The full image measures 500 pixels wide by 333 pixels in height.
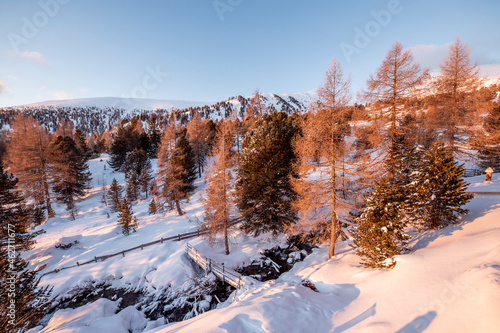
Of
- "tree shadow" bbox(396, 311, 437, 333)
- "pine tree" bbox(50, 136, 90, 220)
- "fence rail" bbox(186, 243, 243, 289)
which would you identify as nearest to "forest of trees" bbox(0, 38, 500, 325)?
"fence rail" bbox(186, 243, 243, 289)

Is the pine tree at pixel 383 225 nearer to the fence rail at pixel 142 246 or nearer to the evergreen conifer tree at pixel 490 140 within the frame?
the evergreen conifer tree at pixel 490 140

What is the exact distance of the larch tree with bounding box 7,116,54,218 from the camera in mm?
24094

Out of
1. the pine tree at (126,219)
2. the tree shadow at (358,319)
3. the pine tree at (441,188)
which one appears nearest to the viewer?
the tree shadow at (358,319)

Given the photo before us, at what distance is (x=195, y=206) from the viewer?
26.3m

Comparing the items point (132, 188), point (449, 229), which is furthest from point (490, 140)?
point (132, 188)

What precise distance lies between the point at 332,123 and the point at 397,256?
22.7 feet

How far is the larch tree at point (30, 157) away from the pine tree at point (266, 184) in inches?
1121

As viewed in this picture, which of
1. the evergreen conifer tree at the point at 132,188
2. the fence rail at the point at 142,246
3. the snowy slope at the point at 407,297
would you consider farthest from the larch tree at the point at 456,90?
the evergreen conifer tree at the point at 132,188

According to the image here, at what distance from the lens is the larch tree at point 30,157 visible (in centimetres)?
2409

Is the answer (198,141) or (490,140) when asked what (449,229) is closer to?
(490,140)

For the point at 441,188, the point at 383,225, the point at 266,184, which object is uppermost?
the point at 441,188

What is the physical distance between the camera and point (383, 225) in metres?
8.67

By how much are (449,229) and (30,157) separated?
4195cm

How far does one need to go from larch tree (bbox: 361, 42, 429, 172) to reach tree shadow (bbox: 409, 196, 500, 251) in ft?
12.5
